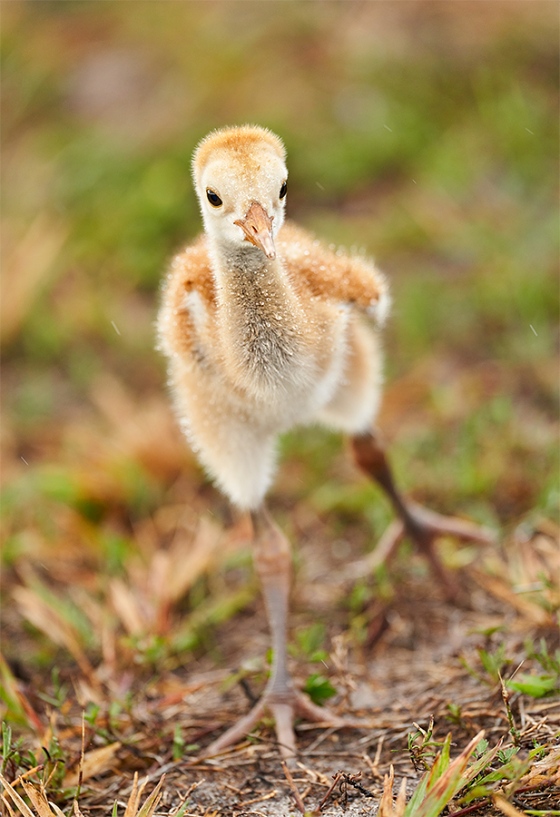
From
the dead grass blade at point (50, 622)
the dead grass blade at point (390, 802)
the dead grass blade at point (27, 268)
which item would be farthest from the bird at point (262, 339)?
the dead grass blade at point (27, 268)

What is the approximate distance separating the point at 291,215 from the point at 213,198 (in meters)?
3.55

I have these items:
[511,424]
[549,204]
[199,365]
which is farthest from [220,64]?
[199,365]

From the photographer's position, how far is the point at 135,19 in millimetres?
7496

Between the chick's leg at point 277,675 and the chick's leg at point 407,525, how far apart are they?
44cm

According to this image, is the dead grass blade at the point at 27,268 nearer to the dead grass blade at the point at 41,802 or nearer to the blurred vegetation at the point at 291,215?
the blurred vegetation at the point at 291,215

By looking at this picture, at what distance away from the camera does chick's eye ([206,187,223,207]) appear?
205 centimetres

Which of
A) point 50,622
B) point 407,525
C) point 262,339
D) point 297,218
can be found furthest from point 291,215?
point 262,339

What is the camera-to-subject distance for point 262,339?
85.4 inches

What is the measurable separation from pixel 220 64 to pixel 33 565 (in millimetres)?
4489

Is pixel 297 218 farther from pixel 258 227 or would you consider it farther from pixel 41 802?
pixel 41 802

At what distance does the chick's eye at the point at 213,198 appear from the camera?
6.72ft

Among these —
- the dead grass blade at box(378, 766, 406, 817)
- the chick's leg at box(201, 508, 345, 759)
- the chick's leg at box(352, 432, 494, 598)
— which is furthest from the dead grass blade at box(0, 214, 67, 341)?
the dead grass blade at box(378, 766, 406, 817)

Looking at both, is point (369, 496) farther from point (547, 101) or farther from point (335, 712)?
point (547, 101)

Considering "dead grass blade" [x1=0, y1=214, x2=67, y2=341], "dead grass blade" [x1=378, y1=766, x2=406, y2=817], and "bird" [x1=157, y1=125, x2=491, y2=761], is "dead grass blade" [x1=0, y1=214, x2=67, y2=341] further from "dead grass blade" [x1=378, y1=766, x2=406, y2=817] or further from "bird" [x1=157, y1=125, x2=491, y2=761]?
"dead grass blade" [x1=378, y1=766, x2=406, y2=817]
